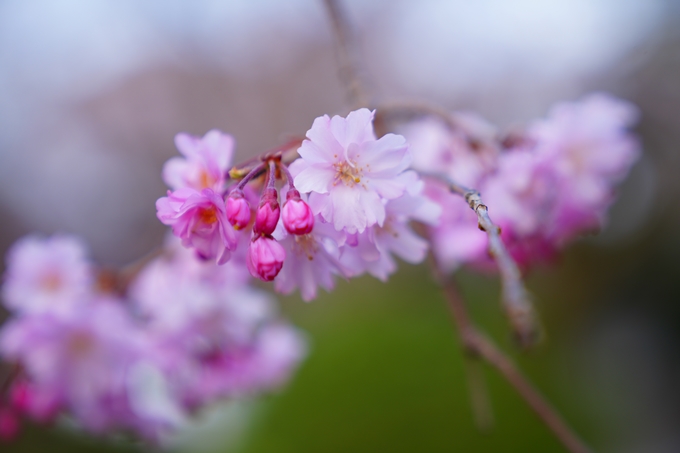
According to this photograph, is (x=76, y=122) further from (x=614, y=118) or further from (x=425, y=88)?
(x=614, y=118)

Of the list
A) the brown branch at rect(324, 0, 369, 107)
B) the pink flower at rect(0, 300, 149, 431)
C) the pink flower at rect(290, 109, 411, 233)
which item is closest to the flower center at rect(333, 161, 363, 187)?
the pink flower at rect(290, 109, 411, 233)

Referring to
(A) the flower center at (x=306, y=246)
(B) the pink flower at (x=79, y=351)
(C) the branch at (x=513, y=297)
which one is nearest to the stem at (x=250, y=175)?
(A) the flower center at (x=306, y=246)

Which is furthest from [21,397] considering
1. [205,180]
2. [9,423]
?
[205,180]

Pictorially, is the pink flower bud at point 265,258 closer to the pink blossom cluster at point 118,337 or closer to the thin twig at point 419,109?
the thin twig at point 419,109

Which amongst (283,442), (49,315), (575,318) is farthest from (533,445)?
(49,315)

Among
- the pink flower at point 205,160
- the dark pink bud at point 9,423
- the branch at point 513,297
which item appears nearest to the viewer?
the branch at point 513,297

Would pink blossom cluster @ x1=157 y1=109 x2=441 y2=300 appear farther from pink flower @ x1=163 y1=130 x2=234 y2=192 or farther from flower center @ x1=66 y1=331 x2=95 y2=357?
flower center @ x1=66 y1=331 x2=95 y2=357

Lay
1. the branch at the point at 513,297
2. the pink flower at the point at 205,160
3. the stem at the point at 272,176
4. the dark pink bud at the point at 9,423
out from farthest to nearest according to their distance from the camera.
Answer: the dark pink bud at the point at 9,423 → the pink flower at the point at 205,160 → the stem at the point at 272,176 → the branch at the point at 513,297
